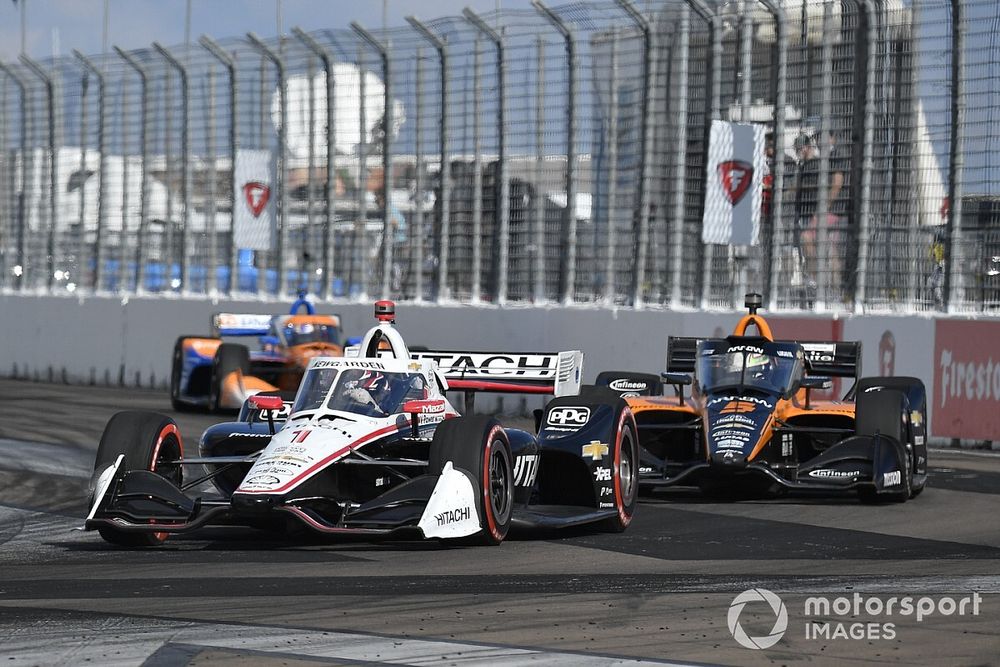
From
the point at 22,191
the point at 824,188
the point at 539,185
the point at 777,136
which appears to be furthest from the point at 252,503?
the point at 22,191

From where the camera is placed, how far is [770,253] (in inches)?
690

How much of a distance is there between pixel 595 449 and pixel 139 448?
105 inches

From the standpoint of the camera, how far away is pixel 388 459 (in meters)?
9.72

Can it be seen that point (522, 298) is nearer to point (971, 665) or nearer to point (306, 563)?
point (306, 563)

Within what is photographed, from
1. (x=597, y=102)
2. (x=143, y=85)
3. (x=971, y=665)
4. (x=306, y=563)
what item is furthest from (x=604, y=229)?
(x=971, y=665)

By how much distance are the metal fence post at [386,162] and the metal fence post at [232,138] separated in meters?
2.96

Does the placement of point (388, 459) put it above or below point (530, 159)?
below

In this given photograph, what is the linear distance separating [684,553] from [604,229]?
34.4 feet

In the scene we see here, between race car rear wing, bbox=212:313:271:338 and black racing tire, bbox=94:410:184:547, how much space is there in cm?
1138

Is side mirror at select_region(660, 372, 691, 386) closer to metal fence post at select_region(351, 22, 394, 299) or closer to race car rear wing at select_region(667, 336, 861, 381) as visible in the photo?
race car rear wing at select_region(667, 336, 861, 381)

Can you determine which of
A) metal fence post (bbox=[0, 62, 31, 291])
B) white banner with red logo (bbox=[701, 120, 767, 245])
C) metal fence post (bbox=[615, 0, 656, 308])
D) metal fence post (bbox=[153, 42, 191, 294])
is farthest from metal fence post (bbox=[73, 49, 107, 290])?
white banner with red logo (bbox=[701, 120, 767, 245])
